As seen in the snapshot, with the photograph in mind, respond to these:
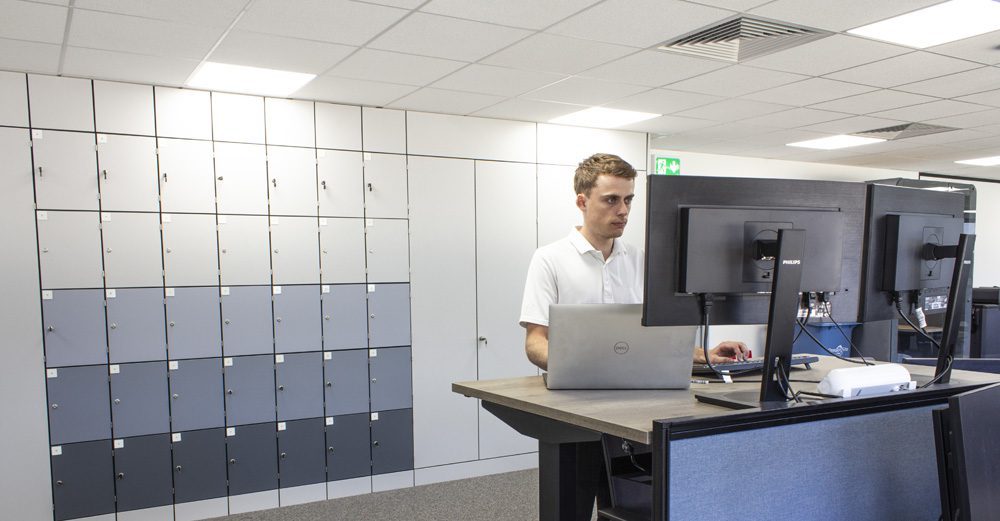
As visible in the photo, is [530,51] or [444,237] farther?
[444,237]

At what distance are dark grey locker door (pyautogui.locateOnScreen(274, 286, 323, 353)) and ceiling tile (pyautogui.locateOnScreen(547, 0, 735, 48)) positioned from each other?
7.52ft

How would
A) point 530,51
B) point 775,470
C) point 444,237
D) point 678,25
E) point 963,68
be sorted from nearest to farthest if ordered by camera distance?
point 775,470, point 678,25, point 530,51, point 963,68, point 444,237

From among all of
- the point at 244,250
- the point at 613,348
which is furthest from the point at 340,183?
the point at 613,348

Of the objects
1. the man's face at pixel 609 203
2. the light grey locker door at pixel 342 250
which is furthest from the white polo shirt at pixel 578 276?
the light grey locker door at pixel 342 250

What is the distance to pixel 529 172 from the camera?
5.13 meters

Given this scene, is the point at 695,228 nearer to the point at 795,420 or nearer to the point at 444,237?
the point at 795,420

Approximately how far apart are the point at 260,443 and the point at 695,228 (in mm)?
3466

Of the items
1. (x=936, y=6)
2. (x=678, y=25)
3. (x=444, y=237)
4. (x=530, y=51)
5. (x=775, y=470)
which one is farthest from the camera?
(x=444, y=237)

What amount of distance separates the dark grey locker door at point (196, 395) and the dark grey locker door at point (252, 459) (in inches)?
6.2

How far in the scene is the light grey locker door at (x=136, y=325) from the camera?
3875 mm

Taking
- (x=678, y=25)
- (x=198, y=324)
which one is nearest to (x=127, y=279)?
(x=198, y=324)

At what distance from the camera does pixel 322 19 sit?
2.91 m

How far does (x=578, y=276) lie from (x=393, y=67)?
180cm

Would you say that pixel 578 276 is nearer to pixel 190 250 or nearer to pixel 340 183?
pixel 340 183
